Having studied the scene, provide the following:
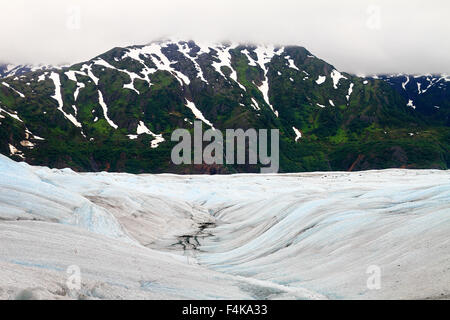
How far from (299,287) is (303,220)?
8613mm

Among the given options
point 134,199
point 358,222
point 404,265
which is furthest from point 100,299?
point 134,199

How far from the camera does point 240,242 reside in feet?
76.6

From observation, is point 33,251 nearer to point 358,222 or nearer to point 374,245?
point 374,245

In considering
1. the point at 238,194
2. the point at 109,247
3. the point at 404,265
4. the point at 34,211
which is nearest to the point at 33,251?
the point at 109,247

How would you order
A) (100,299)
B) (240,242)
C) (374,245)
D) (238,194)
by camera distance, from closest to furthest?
(100,299)
(374,245)
(240,242)
(238,194)

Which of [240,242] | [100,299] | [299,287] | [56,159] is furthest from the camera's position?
[56,159]

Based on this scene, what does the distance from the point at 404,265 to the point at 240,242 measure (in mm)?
12691

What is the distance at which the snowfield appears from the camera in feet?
34.5

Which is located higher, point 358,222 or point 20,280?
point 358,222

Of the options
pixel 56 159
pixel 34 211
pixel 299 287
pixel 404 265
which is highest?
pixel 56 159

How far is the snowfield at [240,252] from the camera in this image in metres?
10.5

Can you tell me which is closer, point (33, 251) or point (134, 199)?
point (33, 251)

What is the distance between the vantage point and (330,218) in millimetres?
19156

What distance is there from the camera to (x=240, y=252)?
19938 millimetres
